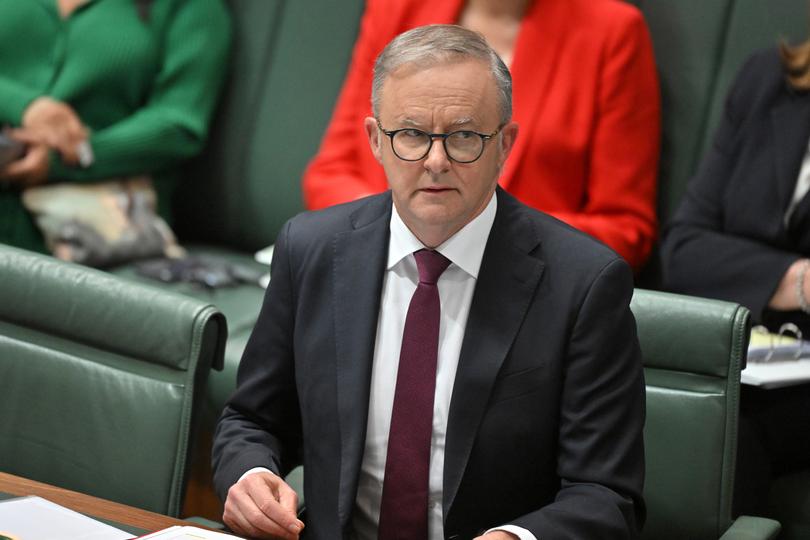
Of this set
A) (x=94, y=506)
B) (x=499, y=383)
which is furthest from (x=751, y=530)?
(x=94, y=506)

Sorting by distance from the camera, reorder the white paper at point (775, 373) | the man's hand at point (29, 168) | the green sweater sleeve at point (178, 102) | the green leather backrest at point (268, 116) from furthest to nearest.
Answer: the green leather backrest at point (268, 116) < the green sweater sleeve at point (178, 102) < the man's hand at point (29, 168) < the white paper at point (775, 373)

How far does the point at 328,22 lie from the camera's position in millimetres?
3404

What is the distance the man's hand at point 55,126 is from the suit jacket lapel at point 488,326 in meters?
1.91

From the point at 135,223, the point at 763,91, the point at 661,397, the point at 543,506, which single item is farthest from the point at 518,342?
the point at 135,223

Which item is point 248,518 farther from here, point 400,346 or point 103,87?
point 103,87

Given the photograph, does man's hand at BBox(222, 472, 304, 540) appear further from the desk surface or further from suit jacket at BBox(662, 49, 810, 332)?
suit jacket at BBox(662, 49, 810, 332)

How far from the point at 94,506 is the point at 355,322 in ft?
1.36

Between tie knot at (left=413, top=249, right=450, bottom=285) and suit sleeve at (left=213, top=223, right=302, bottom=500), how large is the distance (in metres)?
0.20

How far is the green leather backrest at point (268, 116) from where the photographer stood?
3396 millimetres

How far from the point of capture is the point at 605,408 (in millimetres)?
1483

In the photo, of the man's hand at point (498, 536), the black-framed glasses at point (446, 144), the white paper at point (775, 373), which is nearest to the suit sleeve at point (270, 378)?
the black-framed glasses at point (446, 144)

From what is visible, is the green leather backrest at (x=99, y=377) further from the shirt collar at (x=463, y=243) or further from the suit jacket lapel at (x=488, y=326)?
the suit jacket lapel at (x=488, y=326)

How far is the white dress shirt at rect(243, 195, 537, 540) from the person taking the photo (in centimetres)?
156

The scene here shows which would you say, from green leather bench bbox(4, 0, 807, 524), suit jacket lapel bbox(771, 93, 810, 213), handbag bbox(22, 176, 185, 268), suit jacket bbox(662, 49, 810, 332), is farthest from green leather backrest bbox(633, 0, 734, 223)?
handbag bbox(22, 176, 185, 268)
